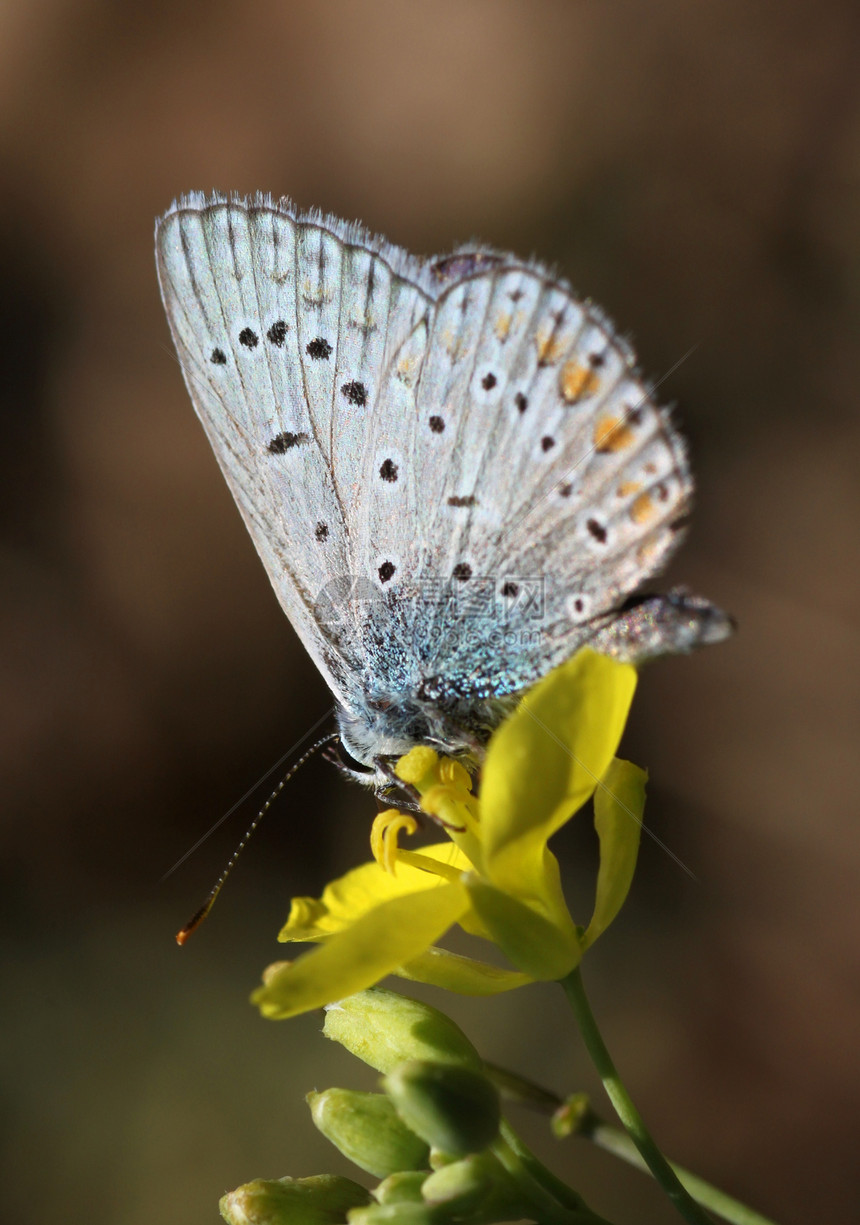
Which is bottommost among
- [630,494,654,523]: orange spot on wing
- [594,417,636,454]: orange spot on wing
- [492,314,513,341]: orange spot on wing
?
[630,494,654,523]: orange spot on wing

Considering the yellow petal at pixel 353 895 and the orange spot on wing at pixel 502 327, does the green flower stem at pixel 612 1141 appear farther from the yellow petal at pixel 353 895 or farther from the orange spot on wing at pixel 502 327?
the orange spot on wing at pixel 502 327

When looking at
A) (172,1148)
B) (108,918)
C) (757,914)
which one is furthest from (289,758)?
(757,914)

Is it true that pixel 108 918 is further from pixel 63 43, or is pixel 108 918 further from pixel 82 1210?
pixel 63 43

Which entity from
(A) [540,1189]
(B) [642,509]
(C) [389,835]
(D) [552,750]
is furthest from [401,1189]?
(B) [642,509]

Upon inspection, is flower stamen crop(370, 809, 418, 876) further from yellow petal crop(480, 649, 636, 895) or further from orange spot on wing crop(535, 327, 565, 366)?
orange spot on wing crop(535, 327, 565, 366)

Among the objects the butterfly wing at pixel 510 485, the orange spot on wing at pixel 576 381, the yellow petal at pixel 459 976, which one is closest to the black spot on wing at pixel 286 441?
the butterfly wing at pixel 510 485

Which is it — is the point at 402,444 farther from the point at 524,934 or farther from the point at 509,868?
the point at 524,934

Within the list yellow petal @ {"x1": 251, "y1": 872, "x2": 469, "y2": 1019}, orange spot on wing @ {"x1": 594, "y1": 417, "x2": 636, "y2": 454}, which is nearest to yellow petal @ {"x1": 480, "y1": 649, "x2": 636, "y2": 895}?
yellow petal @ {"x1": 251, "y1": 872, "x2": 469, "y2": 1019}
